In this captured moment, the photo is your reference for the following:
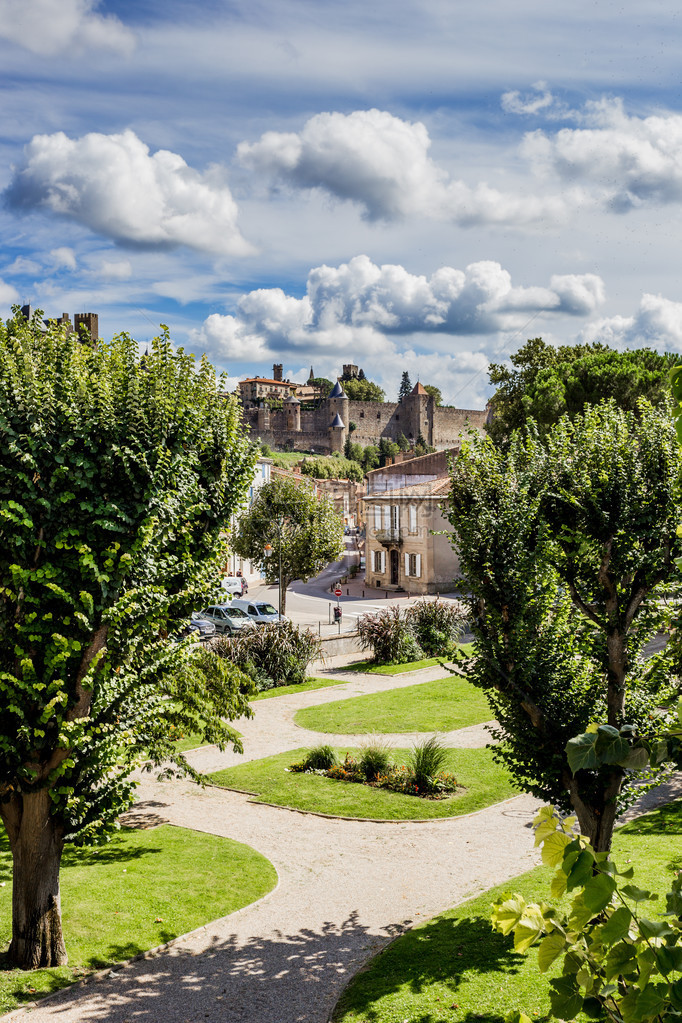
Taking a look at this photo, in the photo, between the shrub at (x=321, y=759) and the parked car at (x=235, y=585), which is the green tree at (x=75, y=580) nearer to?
the shrub at (x=321, y=759)

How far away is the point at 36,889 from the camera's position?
29.7ft

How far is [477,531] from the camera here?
977cm

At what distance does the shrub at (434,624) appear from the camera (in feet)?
104

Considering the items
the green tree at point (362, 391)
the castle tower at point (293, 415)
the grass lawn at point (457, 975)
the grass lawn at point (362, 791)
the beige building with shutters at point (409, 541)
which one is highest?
the green tree at point (362, 391)

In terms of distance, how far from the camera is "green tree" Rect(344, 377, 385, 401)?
15425 centimetres

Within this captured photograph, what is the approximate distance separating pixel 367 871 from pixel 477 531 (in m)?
5.76

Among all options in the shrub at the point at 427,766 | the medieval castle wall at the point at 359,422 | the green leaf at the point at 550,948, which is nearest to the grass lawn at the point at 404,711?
the shrub at the point at 427,766

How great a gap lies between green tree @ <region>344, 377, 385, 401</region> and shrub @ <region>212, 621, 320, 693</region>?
126362 mm

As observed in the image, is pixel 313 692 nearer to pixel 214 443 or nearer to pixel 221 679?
pixel 221 679

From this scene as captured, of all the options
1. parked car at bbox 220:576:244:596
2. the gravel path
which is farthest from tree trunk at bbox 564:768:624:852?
parked car at bbox 220:576:244:596

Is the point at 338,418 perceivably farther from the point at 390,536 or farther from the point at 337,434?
the point at 390,536

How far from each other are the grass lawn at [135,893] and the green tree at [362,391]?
463 ft

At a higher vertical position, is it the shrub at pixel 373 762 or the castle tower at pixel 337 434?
the castle tower at pixel 337 434

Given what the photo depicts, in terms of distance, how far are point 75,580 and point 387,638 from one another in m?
21.9
